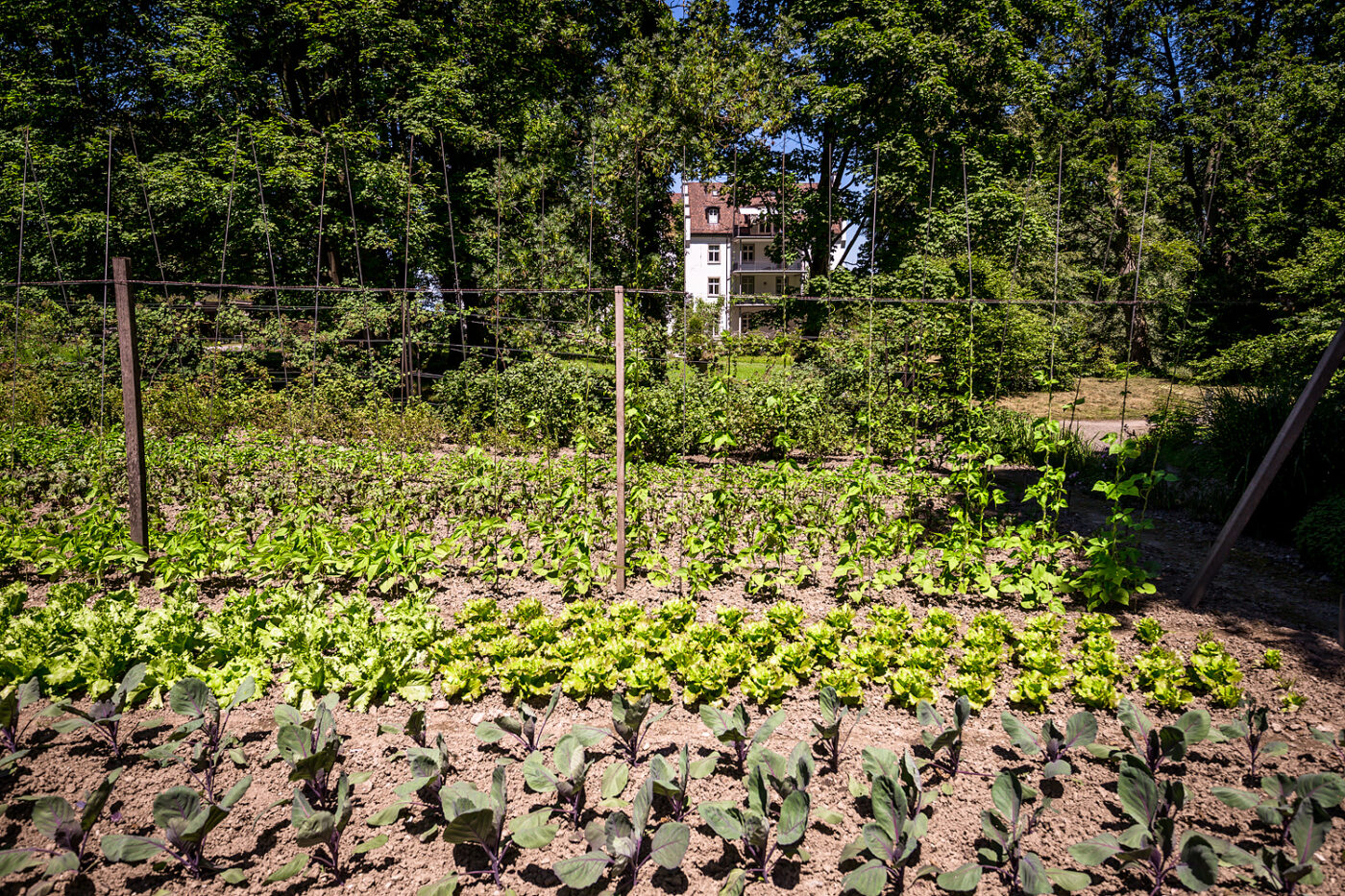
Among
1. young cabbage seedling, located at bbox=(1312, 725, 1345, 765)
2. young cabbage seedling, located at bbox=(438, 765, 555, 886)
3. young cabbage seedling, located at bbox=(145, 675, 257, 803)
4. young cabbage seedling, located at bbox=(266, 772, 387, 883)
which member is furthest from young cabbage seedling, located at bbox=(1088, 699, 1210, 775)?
young cabbage seedling, located at bbox=(145, 675, 257, 803)

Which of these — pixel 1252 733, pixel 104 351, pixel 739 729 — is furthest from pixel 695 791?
pixel 104 351

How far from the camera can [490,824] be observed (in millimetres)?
1911

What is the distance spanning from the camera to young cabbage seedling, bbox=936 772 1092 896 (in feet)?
5.89

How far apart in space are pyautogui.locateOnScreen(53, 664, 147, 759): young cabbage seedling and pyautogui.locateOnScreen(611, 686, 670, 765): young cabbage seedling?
201cm

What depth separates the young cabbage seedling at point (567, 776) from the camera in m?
2.18

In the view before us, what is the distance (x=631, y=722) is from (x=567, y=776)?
34 cm

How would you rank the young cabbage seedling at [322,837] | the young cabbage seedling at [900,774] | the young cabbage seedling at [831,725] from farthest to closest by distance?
the young cabbage seedling at [831,725] < the young cabbage seedling at [900,774] < the young cabbage seedling at [322,837]

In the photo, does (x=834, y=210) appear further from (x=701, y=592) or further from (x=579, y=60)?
(x=701, y=592)

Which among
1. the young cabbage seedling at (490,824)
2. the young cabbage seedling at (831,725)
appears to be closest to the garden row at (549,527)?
the young cabbage seedling at (831,725)

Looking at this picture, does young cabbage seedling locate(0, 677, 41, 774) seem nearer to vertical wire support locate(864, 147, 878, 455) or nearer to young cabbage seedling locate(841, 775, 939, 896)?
young cabbage seedling locate(841, 775, 939, 896)

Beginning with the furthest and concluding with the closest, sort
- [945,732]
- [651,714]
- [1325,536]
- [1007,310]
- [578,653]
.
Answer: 1. [1007,310]
2. [1325,536]
3. [578,653]
4. [651,714]
5. [945,732]

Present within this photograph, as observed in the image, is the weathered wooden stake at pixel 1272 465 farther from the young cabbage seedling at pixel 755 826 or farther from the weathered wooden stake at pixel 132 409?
the weathered wooden stake at pixel 132 409

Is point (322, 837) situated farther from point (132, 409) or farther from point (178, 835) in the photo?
point (132, 409)

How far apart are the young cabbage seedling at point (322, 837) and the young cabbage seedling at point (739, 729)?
1.22m
